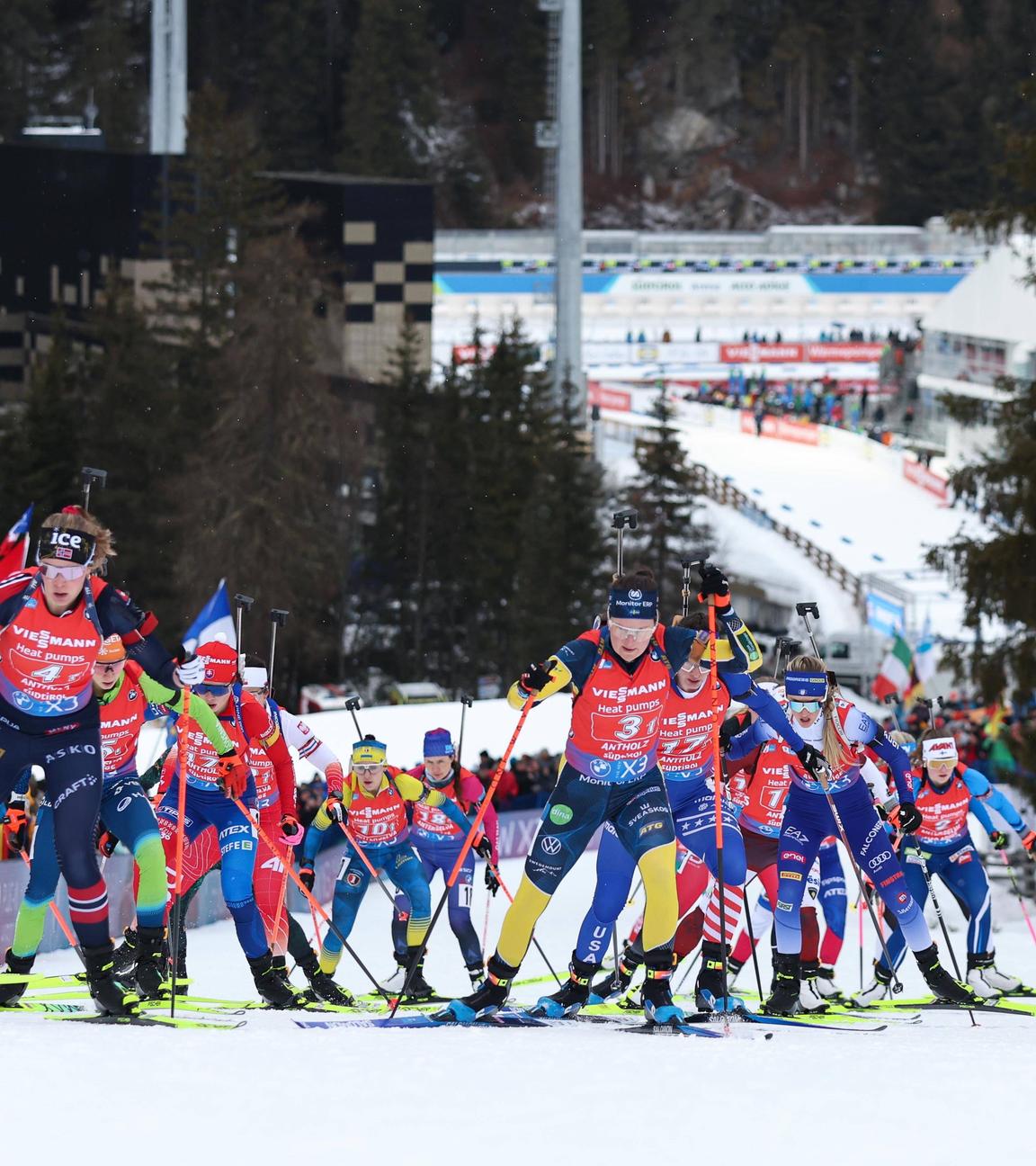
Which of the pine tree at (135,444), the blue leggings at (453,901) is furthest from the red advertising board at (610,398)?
the blue leggings at (453,901)

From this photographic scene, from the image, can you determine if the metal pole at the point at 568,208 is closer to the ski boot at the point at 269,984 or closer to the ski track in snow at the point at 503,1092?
the ski boot at the point at 269,984

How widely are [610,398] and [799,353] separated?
14982mm

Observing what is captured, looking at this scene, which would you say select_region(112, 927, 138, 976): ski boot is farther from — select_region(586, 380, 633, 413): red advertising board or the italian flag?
select_region(586, 380, 633, 413): red advertising board

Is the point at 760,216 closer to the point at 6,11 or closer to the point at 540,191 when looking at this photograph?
the point at 540,191

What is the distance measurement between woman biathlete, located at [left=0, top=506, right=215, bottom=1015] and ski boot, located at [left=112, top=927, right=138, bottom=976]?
6.06 feet

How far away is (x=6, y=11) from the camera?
265ft

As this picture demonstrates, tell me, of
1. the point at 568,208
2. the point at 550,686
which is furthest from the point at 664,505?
the point at 550,686

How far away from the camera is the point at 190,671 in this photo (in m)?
6.64

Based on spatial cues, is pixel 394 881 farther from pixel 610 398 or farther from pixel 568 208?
pixel 610 398

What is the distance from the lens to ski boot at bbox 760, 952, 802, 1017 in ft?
28.7

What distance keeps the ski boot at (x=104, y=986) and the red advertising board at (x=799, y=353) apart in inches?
2317

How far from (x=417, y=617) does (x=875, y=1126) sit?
2737 cm

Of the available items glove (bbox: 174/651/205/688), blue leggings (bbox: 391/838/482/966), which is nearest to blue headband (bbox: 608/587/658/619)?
glove (bbox: 174/651/205/688)

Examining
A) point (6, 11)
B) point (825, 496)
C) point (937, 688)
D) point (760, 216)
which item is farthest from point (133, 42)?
point (937, 688)
